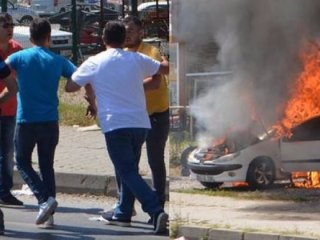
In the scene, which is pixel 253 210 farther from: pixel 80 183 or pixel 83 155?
pixel 83 155

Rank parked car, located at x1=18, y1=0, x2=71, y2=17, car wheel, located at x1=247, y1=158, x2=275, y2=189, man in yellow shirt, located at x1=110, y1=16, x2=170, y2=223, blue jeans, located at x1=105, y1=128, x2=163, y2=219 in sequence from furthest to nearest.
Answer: parked car, located at x1=18, y1=0, x2=71, y2=17, man in yellow shirt, located at x1=110, y1=16, x2=170, y2=223, blue jeans, located at x1=105, y1=128, x2=163, y2=219, car wheel, located at x1=247, y1=158, x2=275, y2=189

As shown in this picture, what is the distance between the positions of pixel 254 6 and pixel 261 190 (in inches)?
50.4

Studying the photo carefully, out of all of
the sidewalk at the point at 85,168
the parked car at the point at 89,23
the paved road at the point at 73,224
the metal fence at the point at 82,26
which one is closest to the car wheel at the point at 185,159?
the paved road at the point at 73,224

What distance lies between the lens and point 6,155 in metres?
10.5

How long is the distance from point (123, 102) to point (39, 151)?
1.21 meters

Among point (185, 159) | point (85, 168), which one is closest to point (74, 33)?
point (85, 168)

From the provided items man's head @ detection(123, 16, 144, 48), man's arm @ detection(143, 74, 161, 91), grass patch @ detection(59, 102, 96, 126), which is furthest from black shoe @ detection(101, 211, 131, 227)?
grass patch @ detection(59, 102, 96, 126)

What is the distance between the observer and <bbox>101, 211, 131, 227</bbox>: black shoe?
947 centimetres

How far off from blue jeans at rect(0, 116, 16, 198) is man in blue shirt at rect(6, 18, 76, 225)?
1.04 meters

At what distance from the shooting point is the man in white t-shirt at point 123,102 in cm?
855

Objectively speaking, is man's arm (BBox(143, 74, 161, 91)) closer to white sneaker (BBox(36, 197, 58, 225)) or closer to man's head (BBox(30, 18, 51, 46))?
man's head (BBox(30, 18, 51, 46))

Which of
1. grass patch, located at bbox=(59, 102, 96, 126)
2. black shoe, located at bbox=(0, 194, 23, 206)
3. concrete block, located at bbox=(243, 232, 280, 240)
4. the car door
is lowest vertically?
grass patch, located at bbox=(59, 102, 96, 126)

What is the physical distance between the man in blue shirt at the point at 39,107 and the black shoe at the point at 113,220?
52cm

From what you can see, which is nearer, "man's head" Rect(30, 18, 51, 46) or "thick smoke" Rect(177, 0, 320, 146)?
"thick smoke" Rect(177, 0, 320, 146)
